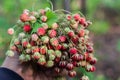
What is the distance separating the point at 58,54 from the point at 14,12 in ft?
8.02

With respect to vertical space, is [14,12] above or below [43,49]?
below

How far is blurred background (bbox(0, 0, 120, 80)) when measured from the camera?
161 inches

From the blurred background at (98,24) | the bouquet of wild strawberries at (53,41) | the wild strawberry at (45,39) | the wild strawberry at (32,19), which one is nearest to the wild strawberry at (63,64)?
the bouquet of wild strawberries at (53,41)

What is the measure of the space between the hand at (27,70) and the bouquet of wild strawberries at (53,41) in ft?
0.15

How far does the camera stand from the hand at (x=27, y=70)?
6.61ft

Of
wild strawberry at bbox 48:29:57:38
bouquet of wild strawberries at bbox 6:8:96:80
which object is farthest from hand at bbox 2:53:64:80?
wild strawberry at bbox 48:29:57:38

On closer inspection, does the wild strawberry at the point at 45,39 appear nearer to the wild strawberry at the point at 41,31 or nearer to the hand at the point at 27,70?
the wild strawberry at the point at 41,31

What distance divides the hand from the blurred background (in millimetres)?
897

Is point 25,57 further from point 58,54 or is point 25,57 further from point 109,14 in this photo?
point 109,14

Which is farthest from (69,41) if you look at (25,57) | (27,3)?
(27,3)

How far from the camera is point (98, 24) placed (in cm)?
564

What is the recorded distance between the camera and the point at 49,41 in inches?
76.7

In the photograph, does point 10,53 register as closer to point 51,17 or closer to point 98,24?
point 51,17

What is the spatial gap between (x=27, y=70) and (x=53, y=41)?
0.18 metres
